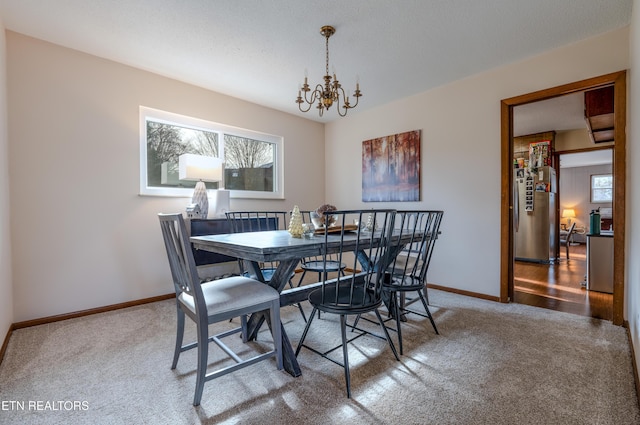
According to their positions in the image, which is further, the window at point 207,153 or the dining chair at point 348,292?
the window at point 207,153

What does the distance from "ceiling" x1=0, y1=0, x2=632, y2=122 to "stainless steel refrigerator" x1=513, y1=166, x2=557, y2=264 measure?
11.0 feet

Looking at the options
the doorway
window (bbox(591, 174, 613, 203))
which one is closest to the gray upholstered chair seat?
the doorway

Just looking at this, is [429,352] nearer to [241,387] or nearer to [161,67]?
[241,387]

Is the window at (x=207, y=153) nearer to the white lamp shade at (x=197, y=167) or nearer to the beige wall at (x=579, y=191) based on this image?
the white lamp shade at (x=197, y=167)

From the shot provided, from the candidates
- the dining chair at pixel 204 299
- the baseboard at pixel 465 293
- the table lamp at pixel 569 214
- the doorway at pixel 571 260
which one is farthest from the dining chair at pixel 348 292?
the table lamp at pixel 569 214

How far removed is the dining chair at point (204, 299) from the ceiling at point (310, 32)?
66.8 inches

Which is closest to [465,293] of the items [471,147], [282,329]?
[471,147]

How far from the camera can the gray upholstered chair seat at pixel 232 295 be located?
1.55 metres

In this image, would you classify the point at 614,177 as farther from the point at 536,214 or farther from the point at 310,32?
the point at 536,214

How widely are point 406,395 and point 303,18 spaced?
2.58 m

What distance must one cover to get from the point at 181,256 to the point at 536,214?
611 cm

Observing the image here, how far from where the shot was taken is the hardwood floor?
2.88m

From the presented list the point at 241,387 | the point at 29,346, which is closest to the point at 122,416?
the point at 241,387

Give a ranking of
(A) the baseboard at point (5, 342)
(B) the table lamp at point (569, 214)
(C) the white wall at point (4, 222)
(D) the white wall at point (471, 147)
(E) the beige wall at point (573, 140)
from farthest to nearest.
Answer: (B) the table lamp at point (569, 214)
(E) the beige wall at point (573, 140)
(D) the white wall at point (471, 147)
(C) the white wall at point (4, 222)
(A) the baseboard at point (5, 342)
